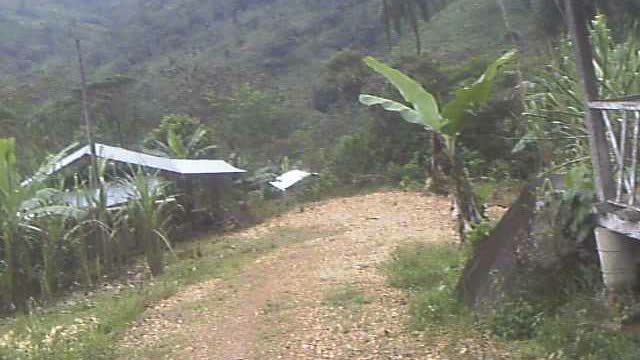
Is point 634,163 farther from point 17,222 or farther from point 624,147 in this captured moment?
point 17,222

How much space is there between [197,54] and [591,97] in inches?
1460

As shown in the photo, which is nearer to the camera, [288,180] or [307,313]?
[307,313]

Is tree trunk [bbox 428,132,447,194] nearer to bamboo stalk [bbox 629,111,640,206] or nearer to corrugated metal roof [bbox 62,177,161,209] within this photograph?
corrugated metal roof [bbox 62,177,161,209]

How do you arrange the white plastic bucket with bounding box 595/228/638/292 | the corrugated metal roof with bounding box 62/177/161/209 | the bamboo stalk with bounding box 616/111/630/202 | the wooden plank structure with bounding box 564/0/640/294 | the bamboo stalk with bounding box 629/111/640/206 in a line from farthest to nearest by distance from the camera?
the corrugated metal roof with bounding box 62/177/161/209
the white plastic bucket with bounding box 595/228/638/292
the wooden plank structure with bounding box 564/0/640/294
the bamboo stalk with bounding box 616/111/630/202
the bamboo stalk with bounding box 629/111/640/206

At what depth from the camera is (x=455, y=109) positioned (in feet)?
24.6

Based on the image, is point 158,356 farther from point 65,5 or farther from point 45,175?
point 65,5

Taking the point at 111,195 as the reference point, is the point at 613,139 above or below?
above

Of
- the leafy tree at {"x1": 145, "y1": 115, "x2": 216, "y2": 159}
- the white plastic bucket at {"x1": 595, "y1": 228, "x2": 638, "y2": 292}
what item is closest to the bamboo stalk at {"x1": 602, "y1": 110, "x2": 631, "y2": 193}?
the white plastic bucket at {"x1": 595, "y1": 228, "x2": 638, "y2": 292}

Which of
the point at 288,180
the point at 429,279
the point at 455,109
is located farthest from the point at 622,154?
the point at 288,180

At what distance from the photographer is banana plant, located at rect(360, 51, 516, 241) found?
24.1 feet

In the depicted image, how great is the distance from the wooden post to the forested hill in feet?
34.4

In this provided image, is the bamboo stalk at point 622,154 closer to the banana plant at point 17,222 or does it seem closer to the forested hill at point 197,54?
the banana plant at point 17,222

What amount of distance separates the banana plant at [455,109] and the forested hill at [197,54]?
7.82 m

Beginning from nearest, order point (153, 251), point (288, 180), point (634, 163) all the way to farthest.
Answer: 1. point (634, 163)
2. point (153, 251)
3. point (288, 180)
